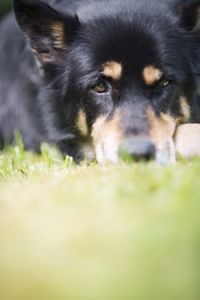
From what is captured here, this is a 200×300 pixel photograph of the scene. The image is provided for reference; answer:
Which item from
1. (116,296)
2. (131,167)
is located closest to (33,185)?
Result: (131,167)

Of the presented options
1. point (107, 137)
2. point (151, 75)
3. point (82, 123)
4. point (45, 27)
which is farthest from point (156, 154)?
point (45, 27)

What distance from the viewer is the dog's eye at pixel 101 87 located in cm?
365

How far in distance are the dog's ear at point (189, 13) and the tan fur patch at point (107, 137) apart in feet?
2.81

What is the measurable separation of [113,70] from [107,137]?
427mm

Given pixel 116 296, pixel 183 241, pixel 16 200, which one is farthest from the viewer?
pixel 16 200

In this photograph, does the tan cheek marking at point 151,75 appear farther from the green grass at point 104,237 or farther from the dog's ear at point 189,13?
the green grass at point 104,237

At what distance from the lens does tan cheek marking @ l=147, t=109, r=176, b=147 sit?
331 centimetres

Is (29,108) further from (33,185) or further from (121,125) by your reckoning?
(33,185)

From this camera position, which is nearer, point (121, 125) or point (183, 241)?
point (183, 241)

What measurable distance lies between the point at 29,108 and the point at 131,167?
1825 millimetres

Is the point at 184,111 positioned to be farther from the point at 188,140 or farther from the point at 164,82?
A: the point at 188,140

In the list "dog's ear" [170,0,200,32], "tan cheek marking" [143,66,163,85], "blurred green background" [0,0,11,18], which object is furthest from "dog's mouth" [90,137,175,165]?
"blurred green background" [0,0,11,18]

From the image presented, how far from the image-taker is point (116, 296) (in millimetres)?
1596

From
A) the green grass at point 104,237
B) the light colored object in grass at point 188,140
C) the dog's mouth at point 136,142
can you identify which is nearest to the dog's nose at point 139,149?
the dog's mouth at point 136,142
